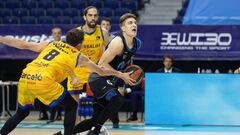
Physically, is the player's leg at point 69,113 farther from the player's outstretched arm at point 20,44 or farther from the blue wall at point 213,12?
the blue wall at point 213,12

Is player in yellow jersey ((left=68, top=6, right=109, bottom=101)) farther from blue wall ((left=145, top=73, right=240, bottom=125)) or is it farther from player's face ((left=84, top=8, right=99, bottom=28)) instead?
blue wall ((left=145, top=73, right=240, bottom=125))

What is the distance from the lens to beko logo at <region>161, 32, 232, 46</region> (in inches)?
554

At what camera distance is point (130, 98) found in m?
15.0

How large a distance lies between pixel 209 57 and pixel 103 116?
19.7 feet

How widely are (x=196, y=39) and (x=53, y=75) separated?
268 inches

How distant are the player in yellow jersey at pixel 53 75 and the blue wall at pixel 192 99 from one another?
4.33 meters

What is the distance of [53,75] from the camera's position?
7.95 metres

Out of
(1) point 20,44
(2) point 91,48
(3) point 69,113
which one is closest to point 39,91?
(3) point 69,113

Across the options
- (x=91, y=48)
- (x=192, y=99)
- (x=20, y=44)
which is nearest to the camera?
(x=20, y=44)

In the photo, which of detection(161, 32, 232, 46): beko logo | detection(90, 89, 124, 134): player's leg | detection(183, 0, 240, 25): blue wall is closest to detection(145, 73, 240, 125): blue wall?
detection(161, 32, 232, 46): beko logo

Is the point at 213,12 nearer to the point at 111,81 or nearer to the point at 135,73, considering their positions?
the point at 111,81

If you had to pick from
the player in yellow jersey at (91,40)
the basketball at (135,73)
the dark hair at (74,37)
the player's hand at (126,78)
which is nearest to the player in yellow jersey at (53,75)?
the dark hair at (74,37)

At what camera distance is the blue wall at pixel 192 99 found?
39.8ft

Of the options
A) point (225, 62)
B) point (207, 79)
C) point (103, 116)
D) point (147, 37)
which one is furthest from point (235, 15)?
point (103, 116)
